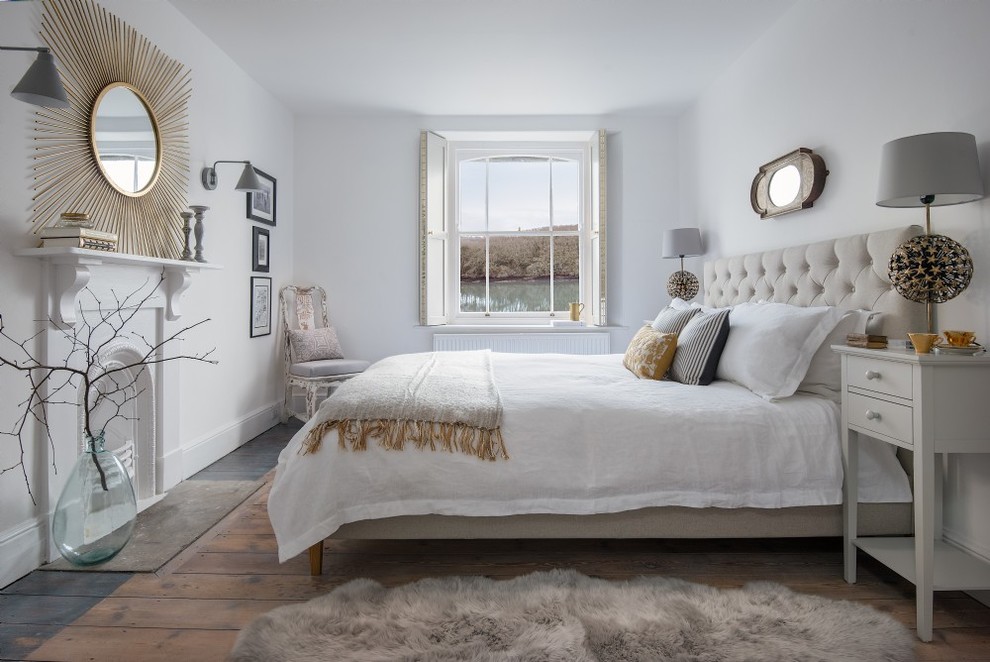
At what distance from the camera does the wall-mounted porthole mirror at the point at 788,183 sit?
9.07 feet

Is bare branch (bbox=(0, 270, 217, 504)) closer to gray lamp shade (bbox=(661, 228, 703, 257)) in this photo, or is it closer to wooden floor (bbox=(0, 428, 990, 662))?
wooden floor (bbox=(0, 428, 990, 662))

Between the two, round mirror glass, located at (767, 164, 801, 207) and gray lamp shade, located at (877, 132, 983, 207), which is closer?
gray lamp shade, located at (877, 132, 983, 207)

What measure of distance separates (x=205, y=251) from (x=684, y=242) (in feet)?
10.8

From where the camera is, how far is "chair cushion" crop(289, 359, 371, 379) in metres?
4.09

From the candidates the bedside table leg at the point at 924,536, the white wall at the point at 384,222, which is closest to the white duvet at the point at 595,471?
the bedside table leg at the point at 924,536

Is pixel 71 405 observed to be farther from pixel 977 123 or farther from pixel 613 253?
pixel 613 253

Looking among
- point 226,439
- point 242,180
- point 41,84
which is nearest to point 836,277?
point 41,84

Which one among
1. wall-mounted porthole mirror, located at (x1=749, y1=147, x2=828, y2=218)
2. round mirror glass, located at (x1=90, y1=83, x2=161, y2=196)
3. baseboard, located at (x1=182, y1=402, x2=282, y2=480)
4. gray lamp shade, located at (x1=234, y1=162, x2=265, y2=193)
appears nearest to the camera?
round mirror glass, located at (x1=90, y1=83, x2=161, y2=196)

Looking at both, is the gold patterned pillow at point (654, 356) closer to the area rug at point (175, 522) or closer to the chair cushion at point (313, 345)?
the area rug at point (175, 522)

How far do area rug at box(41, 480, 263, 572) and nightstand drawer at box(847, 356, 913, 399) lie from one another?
263 cm

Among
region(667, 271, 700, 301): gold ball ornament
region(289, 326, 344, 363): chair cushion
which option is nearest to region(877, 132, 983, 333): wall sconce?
region(667, 271, 700, 301): gold ball ornament

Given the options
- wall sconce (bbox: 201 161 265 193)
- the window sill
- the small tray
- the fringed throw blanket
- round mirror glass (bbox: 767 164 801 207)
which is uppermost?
wall sconce (bbox: 201 161 265 193)

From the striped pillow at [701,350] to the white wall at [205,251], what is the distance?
8.88 ft

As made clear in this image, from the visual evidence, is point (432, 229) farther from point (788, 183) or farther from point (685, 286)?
point (788, 183)
